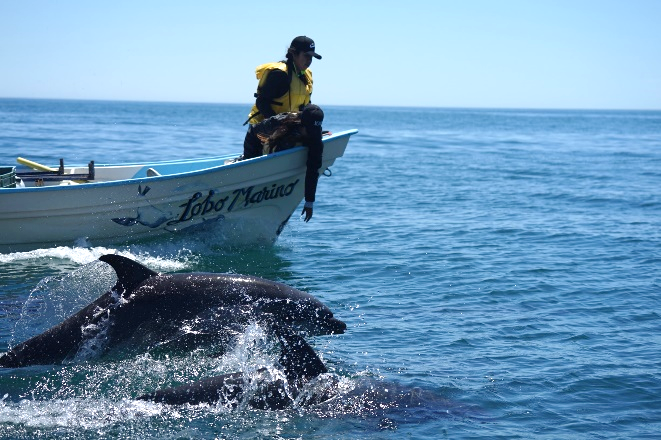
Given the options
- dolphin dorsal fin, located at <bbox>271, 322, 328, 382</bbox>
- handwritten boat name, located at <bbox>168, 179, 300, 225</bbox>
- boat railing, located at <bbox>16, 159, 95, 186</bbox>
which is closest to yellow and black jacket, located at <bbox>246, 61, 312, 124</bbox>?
handwritten boat name, located at <bbox>168, 179, 300, 225</bbox>

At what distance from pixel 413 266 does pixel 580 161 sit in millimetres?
28272

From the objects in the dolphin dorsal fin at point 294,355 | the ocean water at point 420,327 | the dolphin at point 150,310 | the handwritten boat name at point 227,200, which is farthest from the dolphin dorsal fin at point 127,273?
the handwritten boat name at point 227,200

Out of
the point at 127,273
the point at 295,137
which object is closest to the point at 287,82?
the point at 295,137

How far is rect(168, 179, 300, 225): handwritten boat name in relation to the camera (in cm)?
1426

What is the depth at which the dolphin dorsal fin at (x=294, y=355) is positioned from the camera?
811 centimetres

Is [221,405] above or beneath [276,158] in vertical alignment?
beneath

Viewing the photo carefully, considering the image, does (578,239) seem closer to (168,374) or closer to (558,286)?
(558,286)

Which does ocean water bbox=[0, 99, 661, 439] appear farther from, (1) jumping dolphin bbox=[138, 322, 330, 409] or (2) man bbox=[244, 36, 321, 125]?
(2) man bbox=[244, 36, 321, 125]

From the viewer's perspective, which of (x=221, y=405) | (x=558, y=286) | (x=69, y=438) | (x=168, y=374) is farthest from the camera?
(x=558, y=286)

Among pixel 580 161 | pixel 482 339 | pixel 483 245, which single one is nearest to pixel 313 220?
pixel 483 245

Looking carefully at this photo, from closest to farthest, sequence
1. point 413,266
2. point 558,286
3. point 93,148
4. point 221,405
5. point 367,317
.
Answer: point 221,405, point 367,317, point 558,286, point 413,266, point 93,148

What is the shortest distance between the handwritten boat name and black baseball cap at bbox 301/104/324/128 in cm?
156

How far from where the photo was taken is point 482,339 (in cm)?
1100

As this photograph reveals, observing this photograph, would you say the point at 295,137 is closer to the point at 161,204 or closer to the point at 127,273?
the point at 161,204
